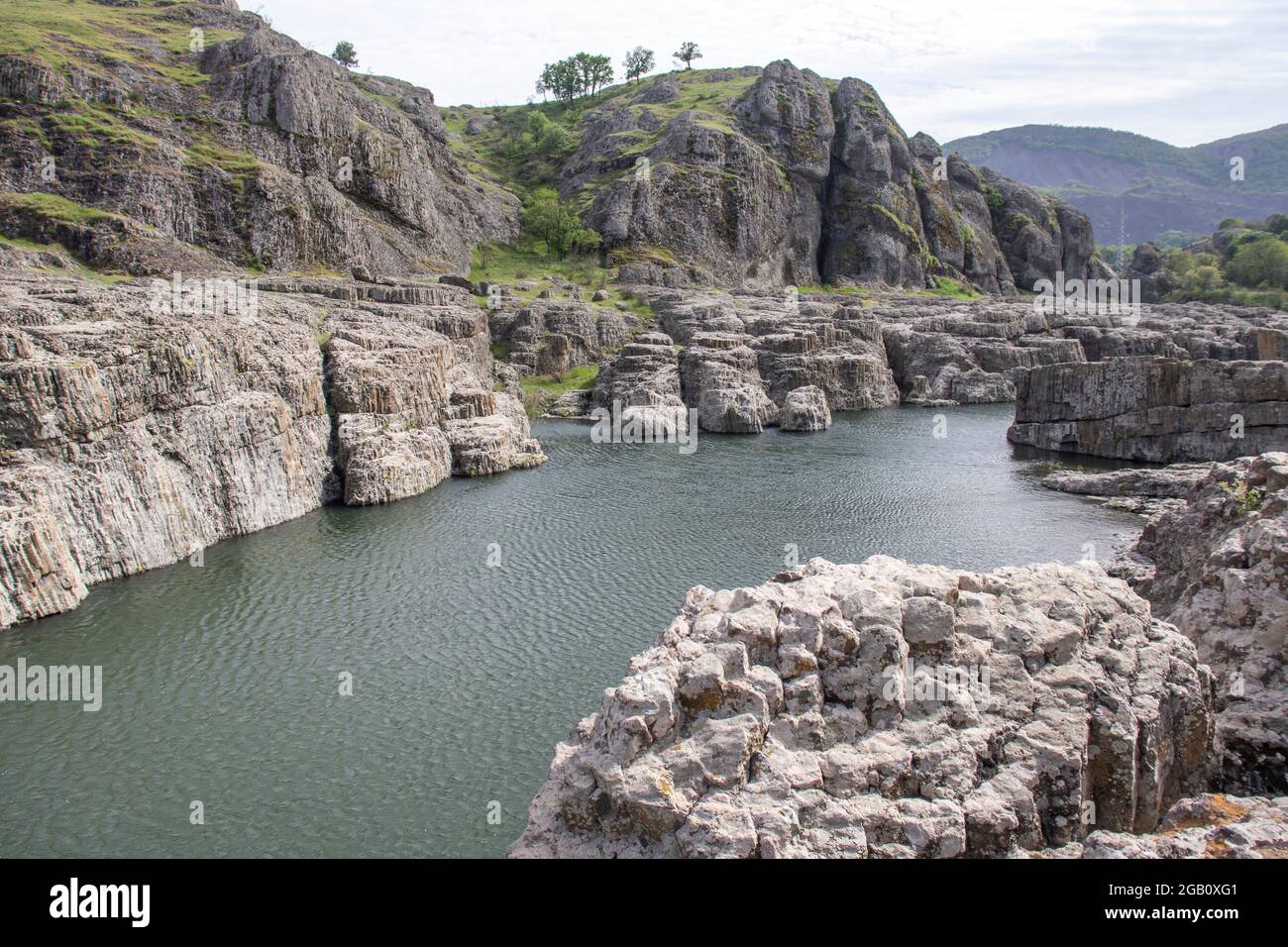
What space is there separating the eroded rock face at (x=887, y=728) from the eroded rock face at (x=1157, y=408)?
1980 inches

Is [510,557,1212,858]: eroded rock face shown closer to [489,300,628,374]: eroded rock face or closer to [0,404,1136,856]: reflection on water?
[0,404,1136,856]: reflection on water

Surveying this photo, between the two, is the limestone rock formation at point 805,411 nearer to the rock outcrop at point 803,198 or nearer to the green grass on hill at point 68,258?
the rock outcrop at point 803,198

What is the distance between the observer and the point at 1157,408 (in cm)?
6178

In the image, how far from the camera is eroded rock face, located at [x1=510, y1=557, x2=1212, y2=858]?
13734 millimetres

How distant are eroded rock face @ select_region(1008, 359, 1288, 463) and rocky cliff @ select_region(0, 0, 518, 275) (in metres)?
75.5

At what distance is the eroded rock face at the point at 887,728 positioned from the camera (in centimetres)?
1373

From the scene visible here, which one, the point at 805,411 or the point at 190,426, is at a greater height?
the point at 190,426

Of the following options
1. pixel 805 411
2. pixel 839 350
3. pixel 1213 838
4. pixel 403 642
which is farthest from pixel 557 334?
pixel 1213 838

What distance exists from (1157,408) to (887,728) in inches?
2293

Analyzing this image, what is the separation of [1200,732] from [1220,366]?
53.7 metres

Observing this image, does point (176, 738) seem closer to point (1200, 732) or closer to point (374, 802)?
point (374, 802)

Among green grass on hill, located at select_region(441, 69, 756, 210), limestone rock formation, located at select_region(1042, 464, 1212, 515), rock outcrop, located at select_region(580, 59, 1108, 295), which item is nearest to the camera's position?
limestone rock formation, located at select_region(1042, 464, 1212, 515)

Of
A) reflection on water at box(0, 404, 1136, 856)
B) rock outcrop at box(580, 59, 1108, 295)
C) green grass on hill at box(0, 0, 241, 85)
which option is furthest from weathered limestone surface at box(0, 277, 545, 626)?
rock outcrop at box(580, 59, 1108, 295)

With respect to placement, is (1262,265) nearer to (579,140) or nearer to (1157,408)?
(1157,408)
